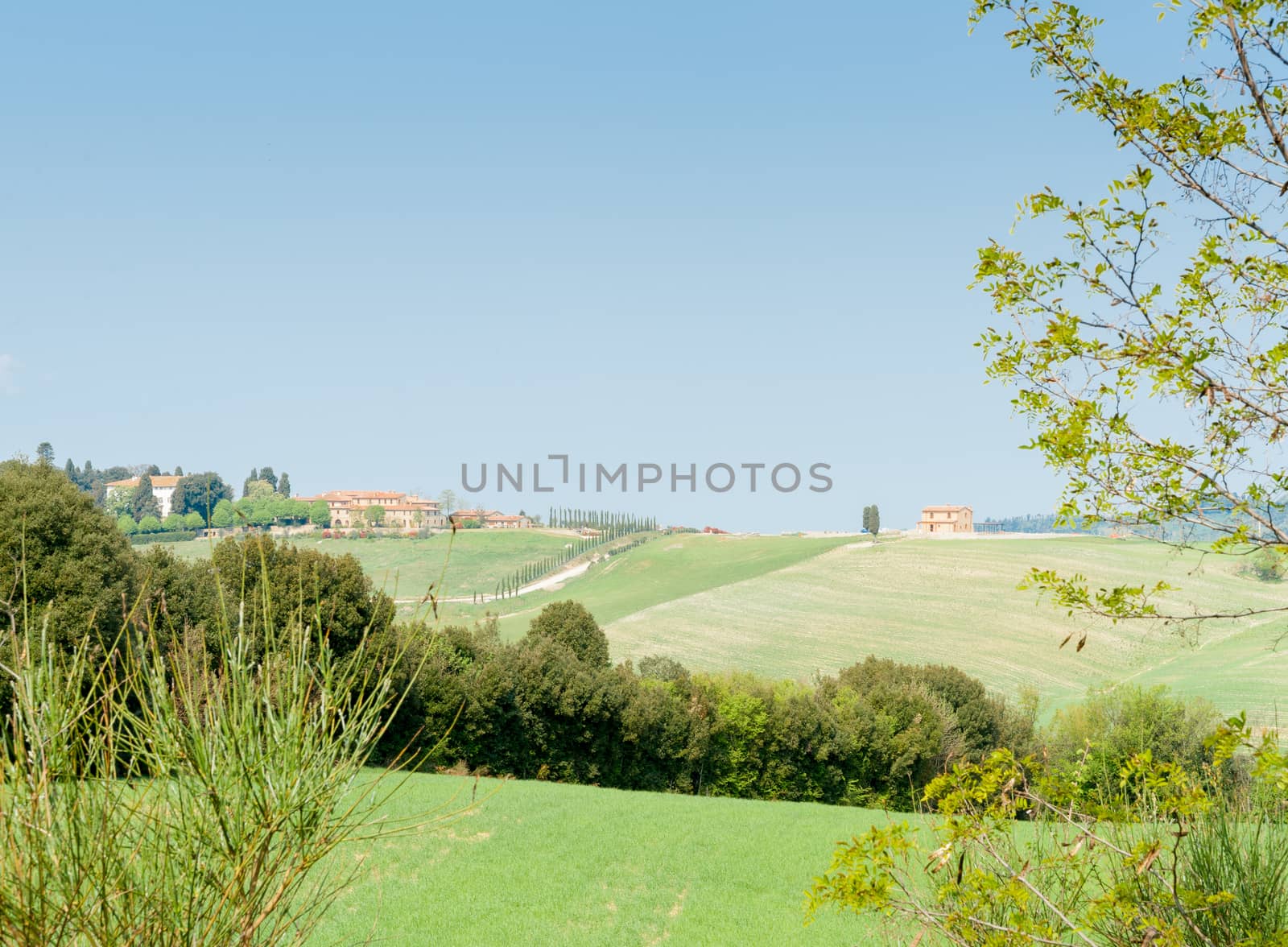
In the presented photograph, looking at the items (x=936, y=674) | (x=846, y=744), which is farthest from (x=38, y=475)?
(x=936, y=674)

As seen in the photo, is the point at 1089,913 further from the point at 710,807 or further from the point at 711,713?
the point at 711,713

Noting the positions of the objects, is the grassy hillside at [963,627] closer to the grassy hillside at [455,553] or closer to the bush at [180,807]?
the grassy hillside at [455,553]

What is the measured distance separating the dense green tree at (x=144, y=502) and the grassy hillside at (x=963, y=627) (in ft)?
248

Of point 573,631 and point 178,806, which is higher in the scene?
point 178,806

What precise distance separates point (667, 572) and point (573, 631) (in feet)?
230

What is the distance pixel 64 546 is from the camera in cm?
2300

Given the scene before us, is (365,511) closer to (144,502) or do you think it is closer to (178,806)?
(144,502)

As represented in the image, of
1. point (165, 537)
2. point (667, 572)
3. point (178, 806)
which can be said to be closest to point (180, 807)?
point (178, 806)

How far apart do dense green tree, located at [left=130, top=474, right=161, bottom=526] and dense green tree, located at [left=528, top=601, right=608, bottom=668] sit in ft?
311

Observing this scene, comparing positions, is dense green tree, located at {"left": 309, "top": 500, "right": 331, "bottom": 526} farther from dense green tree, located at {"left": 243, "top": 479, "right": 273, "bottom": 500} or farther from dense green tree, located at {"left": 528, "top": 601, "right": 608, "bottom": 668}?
dense green tree, located at {"left": 528, "top": 601, "right": 608, "bottom": 668}

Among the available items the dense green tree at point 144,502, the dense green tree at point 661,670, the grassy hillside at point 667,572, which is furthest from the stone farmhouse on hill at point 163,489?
the dense green tree at point 661,670

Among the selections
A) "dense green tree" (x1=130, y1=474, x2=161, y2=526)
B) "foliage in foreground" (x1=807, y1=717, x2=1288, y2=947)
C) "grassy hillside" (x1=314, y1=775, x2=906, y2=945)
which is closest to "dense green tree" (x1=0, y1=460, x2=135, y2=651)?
"grassy hillside" (x1=314, y1=775, x2=906, y2=945)

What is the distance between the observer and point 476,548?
435 feet

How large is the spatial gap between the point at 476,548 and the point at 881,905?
13050cm
